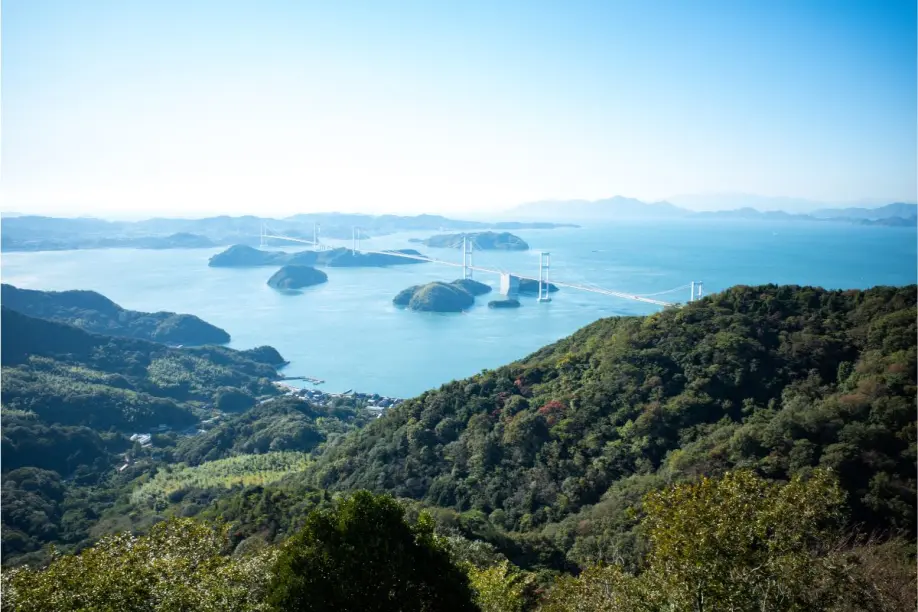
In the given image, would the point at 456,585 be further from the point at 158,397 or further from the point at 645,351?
the point at 158,397

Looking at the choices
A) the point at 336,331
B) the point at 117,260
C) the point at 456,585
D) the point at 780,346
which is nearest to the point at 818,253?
the point at 336,331

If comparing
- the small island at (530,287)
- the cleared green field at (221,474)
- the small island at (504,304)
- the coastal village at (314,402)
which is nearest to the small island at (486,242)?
the small island at (530,287)

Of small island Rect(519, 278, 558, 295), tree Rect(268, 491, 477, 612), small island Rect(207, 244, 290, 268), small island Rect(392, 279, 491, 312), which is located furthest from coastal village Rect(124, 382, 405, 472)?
small island Rect(207, 244, 290, 268)

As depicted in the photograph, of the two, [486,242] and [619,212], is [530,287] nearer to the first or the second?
[486,242]

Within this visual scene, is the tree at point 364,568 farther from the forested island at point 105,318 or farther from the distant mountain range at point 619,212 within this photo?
the distant mountain range at point 619,212

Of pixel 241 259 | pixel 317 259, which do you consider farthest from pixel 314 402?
pixel 241 259
